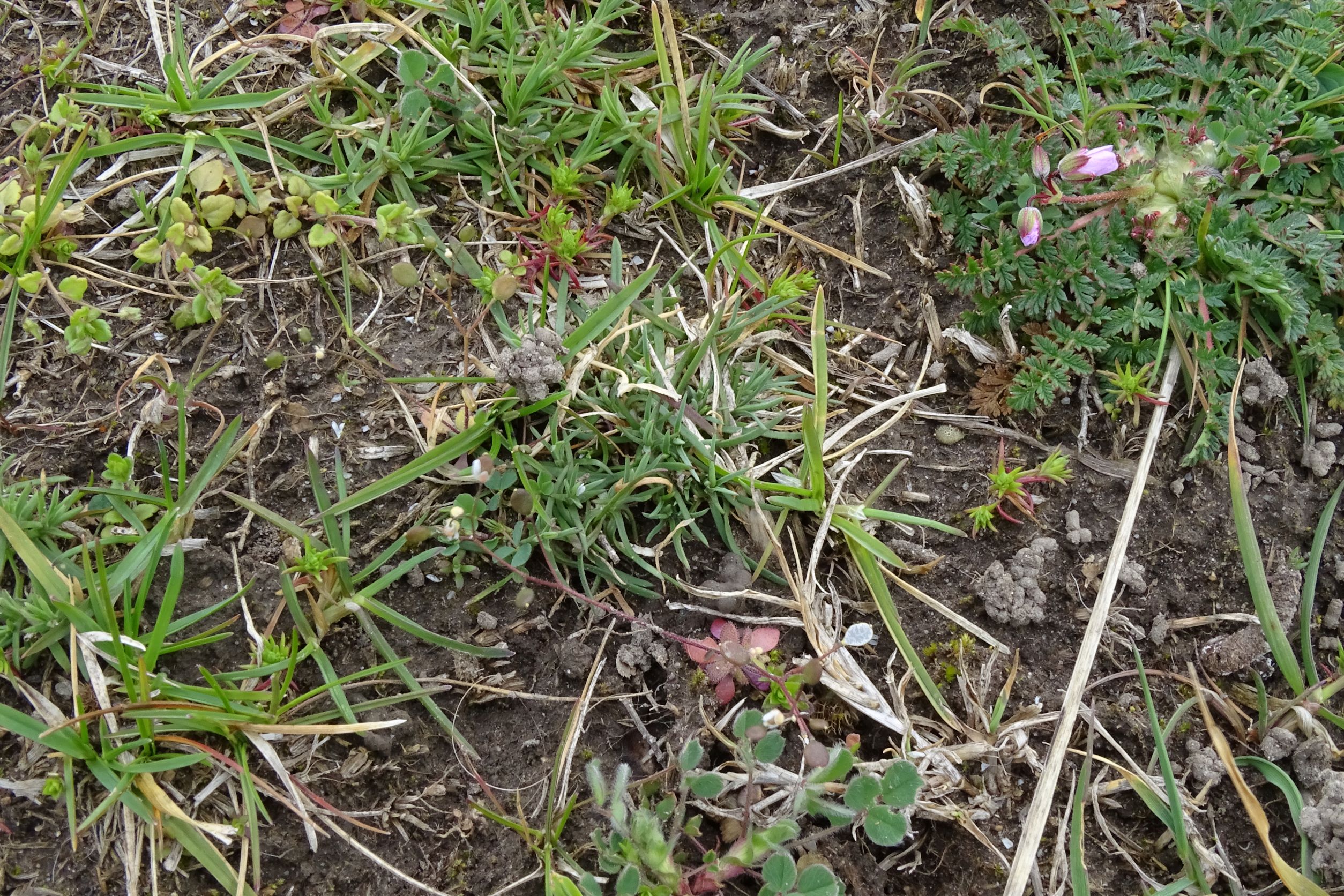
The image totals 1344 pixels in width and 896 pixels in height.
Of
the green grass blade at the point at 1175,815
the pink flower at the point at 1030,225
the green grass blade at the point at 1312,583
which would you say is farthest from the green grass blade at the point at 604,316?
the green grass blade at the point at 1312,583

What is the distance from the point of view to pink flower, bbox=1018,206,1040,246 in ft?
7.82

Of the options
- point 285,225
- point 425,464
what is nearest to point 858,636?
point 425,464

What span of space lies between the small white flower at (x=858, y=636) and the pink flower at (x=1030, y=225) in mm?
1160

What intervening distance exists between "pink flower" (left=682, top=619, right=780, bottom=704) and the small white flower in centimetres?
17

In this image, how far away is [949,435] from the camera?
243 centimetres

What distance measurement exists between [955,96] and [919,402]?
1.03 m

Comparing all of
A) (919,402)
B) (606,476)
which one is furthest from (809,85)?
(606,476)

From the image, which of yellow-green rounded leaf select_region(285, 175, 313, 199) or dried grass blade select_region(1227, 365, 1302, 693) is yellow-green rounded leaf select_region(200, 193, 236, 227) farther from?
dried grass blade select_region(1227, 365, 1302, 693)

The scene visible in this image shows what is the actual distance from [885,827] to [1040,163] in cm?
182

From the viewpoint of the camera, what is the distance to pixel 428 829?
6.39 feet

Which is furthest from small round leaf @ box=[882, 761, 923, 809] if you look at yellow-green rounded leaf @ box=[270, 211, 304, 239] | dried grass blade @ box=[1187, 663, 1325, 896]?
yellow-green rounded leaf @ box=[270, 211, 304, 239]

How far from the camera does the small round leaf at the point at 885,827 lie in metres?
1.76

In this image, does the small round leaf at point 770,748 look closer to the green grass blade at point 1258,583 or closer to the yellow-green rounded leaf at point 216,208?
the green grass blade at point 1258,583

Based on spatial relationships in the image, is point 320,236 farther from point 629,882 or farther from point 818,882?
point 818,882
